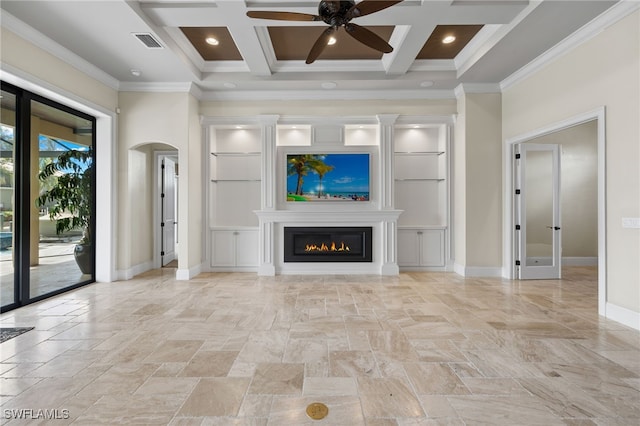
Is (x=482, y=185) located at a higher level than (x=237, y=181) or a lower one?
lower

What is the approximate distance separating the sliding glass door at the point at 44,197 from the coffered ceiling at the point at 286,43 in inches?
34.2

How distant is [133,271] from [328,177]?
3.82m

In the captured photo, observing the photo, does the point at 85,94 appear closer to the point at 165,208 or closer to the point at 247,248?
the point at 165,208

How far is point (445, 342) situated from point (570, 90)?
11.8 feet

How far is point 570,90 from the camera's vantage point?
4.12 metres

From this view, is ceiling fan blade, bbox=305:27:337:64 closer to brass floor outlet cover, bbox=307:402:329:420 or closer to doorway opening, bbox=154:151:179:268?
brass floor outlet cover, bbox=307:402:329:420

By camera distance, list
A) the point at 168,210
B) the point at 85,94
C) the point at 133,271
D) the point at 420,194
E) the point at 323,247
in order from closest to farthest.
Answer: the point at 85,94, the point at 133,271, the point at 323,247, the point at 420,194, the point at 168,210

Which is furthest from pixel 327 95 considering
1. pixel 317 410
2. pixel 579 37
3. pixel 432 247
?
pixel 317 410

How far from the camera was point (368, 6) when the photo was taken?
2.85 meters

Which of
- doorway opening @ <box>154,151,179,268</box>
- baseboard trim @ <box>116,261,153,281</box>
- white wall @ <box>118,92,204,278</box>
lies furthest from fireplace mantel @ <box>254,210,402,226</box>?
baseboard trim @ <box>116,261,153,281</box>

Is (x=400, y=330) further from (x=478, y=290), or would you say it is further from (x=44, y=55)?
(x=44, y=55)

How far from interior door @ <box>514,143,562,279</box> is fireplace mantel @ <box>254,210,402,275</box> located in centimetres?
202

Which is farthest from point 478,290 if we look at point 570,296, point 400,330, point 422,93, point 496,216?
point 422,93
